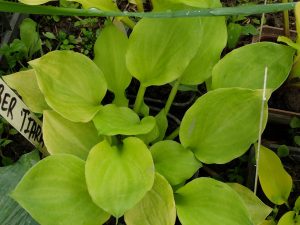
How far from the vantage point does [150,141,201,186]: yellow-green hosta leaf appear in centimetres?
82

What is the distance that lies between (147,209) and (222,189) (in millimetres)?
123

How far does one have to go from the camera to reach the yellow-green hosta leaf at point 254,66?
817mm

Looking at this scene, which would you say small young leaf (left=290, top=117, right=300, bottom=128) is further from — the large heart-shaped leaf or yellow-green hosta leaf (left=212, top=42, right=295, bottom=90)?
the large heart-shaped leaf

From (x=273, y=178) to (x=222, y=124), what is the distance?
0.55 ft

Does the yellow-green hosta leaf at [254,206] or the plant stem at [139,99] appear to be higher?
the plant stem at [139,99]

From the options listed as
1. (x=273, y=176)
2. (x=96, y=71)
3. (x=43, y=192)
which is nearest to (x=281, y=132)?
(x=273, y=176)

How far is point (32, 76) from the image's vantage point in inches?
34.4

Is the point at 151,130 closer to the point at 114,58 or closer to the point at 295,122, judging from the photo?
the point at 114,58

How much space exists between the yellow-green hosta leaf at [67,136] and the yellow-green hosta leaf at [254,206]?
262 millimetres

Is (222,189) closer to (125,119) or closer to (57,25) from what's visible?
(125,119)

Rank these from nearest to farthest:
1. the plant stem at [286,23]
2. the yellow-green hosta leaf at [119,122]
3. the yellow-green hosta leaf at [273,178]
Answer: the yellow-green hosta leaf at [119,122] → the yellow-green hosta leaf at [273,178] → the plant stem at [286,23]

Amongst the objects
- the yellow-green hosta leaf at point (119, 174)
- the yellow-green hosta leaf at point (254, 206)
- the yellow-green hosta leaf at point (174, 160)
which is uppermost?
the yellow-green hosta leaf at point (119, 174)

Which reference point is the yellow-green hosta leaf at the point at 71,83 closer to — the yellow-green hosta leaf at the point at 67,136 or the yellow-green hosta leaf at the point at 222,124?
the yellow-green hosta leaf at the point at 67,136

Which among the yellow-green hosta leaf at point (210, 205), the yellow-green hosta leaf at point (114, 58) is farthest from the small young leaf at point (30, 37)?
the yellow-green hosta leaf at point (210, 205)
